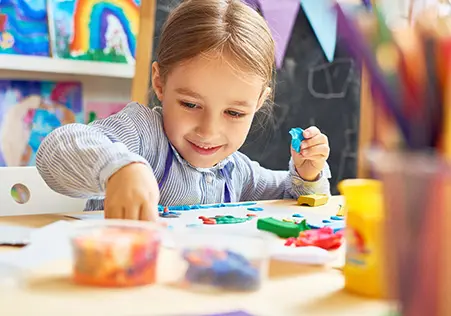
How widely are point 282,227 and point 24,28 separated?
1382 mm

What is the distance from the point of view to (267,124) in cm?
253

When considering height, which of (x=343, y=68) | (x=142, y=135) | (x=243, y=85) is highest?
(x=343, y=68)

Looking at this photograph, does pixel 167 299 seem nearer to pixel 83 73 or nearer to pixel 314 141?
pixel 314 141

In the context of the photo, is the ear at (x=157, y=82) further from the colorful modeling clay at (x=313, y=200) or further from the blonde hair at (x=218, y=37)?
the colorful modeling clay at (x=313, y=200)

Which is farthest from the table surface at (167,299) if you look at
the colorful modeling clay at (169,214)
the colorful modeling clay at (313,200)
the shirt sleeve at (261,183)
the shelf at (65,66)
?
the shelf at (65,66)

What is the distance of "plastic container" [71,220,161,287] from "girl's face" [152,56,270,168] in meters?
0.60

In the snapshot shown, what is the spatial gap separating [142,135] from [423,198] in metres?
0.88

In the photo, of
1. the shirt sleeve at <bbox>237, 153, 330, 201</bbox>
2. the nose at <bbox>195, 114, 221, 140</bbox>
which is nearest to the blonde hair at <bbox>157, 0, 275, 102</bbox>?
the nose at <bbox>195, 114, 221, 140</bbox>

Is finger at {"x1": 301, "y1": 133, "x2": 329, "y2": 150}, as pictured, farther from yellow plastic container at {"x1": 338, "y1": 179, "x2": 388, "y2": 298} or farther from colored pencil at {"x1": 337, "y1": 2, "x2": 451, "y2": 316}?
colored pencil at {"x1": 337, "y1": 2, "x2": 451, "y2": 316}

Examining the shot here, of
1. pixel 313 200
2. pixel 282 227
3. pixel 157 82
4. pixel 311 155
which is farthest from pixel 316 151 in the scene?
pixel 282 227

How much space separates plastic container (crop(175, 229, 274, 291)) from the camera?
19.7 inches

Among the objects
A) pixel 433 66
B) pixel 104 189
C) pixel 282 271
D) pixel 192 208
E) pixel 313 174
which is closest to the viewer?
pixel 433 66

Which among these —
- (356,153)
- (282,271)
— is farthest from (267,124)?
(282,271)

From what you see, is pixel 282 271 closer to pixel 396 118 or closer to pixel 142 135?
pixel 396 118
